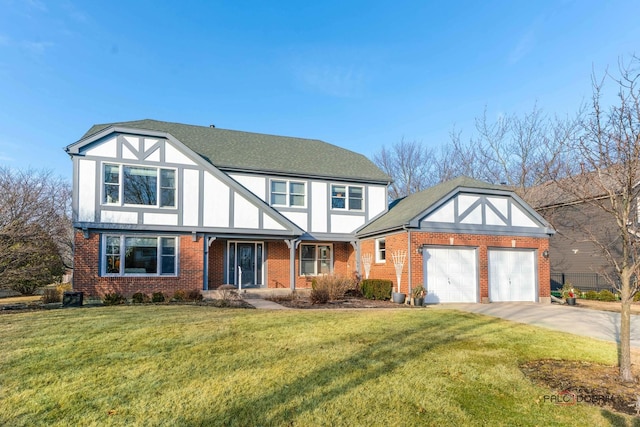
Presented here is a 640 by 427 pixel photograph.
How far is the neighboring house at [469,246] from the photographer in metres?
15.3

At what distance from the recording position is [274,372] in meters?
5.45

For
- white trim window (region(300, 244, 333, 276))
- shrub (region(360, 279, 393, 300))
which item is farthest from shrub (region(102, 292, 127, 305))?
shrub (region(360, 279, 393, 300))

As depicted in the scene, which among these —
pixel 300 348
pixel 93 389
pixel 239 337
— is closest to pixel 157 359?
pixel 93 389

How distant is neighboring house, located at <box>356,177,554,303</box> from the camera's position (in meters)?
15.3

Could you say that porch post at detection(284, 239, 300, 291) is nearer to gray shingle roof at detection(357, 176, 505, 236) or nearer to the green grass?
gray shingle roof at detection(357, 176, 505, 236)

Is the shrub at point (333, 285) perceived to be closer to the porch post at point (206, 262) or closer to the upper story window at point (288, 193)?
the porch post at point (206, 262)

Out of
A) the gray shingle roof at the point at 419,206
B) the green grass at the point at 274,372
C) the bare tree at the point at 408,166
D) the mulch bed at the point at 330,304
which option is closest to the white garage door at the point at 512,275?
the gray shingle roof at the point at 419,206

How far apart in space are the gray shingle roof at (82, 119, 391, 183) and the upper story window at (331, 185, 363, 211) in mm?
551

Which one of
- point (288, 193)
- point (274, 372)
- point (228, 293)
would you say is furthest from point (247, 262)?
point (274, 372)

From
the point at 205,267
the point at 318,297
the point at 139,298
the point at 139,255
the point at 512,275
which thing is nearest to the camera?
the point at 139,298

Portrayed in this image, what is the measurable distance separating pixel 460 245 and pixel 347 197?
608 centimetres

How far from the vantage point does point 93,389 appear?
187 inches

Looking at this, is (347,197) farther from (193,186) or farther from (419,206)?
(193,186)

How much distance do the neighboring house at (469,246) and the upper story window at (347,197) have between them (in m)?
2.81
